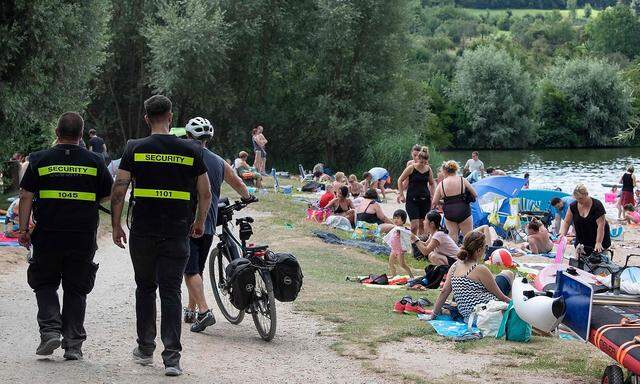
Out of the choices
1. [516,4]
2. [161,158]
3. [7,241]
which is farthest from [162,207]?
[516,4]

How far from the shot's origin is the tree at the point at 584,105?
67.4 m

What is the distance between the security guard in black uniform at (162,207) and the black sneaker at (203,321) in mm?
1543

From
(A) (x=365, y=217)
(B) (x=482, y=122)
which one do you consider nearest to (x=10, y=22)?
(A) (x=365, y=217)

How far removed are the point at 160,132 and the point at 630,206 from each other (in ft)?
78.2

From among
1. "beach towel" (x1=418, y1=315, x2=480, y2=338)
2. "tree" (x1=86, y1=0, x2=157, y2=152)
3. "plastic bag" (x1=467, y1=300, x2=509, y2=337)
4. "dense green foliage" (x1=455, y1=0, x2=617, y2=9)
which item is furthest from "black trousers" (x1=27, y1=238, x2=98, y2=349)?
"dense green foliage" (x1=455, y1=0, x2=617, y2=9)

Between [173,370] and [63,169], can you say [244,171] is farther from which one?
[173,370]

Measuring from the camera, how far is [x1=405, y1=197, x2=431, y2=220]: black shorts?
614 inches

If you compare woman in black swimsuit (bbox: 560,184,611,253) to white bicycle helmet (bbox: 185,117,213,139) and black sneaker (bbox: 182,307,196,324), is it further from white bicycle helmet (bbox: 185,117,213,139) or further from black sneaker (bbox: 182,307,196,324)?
white bicycle helmet (bbox: 185,117,213,139)

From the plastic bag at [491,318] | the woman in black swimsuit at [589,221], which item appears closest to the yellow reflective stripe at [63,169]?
the plastic bag at [491,318]

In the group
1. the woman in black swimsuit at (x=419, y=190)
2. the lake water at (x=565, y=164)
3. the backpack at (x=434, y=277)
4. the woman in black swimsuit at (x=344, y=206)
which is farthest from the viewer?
the lake water at (x=565, y=164)

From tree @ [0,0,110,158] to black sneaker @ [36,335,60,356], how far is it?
1234 cm

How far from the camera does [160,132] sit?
6625 millimetres

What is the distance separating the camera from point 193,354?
758 cm

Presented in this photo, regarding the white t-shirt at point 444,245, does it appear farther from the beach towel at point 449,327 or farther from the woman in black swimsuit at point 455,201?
the beach towel at point 449,327
